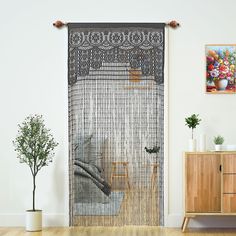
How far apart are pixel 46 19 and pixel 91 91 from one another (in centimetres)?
98

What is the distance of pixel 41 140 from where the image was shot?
7020mm

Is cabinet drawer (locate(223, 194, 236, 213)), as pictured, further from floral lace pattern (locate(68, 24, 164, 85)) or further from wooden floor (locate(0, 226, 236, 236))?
floral lace pattern (locate(68, 24, 164, 85))

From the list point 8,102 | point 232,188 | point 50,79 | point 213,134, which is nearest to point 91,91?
point 50,79

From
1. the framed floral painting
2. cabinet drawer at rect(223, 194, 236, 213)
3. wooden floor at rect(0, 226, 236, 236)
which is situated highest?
the framed floral painting

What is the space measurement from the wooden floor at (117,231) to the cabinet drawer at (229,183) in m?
0.48

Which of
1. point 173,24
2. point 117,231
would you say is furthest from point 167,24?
point 117,231

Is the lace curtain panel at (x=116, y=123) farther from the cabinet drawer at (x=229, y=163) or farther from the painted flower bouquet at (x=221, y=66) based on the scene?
the cabinet drawer at (x=229, y=163)

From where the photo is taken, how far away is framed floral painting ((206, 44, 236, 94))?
7176mm

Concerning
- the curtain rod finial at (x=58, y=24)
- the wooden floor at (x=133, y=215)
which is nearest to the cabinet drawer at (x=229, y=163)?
the wooden floor at (x=133, y=215)

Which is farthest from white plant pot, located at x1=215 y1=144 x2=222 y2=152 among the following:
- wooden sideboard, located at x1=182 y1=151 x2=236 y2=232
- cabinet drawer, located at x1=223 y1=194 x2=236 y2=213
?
cabinet drawer, located at x1=223 y1=194 x2=236 y2=213

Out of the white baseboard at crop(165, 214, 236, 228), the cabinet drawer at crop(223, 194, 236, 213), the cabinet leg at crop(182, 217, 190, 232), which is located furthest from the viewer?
the white baseboard at crop(165, 214, 236, 228)

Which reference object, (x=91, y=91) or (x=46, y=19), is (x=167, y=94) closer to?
(x=91, y=91)

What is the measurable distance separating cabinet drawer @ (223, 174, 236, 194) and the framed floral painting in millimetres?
996

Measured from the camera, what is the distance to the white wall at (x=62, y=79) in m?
7.20
